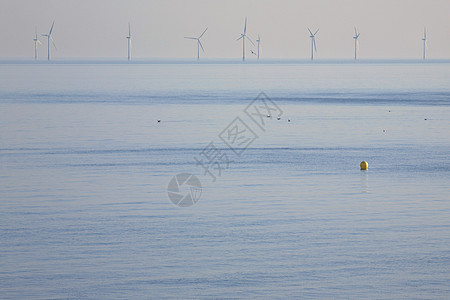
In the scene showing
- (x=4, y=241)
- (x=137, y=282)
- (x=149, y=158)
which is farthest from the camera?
(x=149, y=158)

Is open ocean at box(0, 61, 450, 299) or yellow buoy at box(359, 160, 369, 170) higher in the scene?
yellow buoy at box(359, 160, 369, 170)

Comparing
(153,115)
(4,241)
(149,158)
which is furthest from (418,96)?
(4,241)

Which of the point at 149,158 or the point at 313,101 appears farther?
the point at 313,101

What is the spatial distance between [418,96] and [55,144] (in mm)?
58382

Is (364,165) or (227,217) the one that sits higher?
(364,165)

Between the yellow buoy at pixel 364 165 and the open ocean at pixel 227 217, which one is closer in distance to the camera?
the open ocean at pixel 227 217

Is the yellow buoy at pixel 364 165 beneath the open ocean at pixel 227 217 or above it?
above

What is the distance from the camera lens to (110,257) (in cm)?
1911

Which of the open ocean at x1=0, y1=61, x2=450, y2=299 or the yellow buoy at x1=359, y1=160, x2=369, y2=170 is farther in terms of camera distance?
the yellow buoy at x1=359, y1=160, x2=369, y2=170

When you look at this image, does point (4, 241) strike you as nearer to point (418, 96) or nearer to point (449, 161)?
point (449, 161)

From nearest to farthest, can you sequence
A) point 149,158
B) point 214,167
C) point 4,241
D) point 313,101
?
point 4,241 < point 214,167 < point 149,158 < point 313,101

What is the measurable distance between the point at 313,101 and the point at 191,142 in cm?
4223

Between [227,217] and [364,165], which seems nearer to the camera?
[227,217]

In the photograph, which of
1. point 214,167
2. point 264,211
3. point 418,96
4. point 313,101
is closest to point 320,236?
point 264,211
